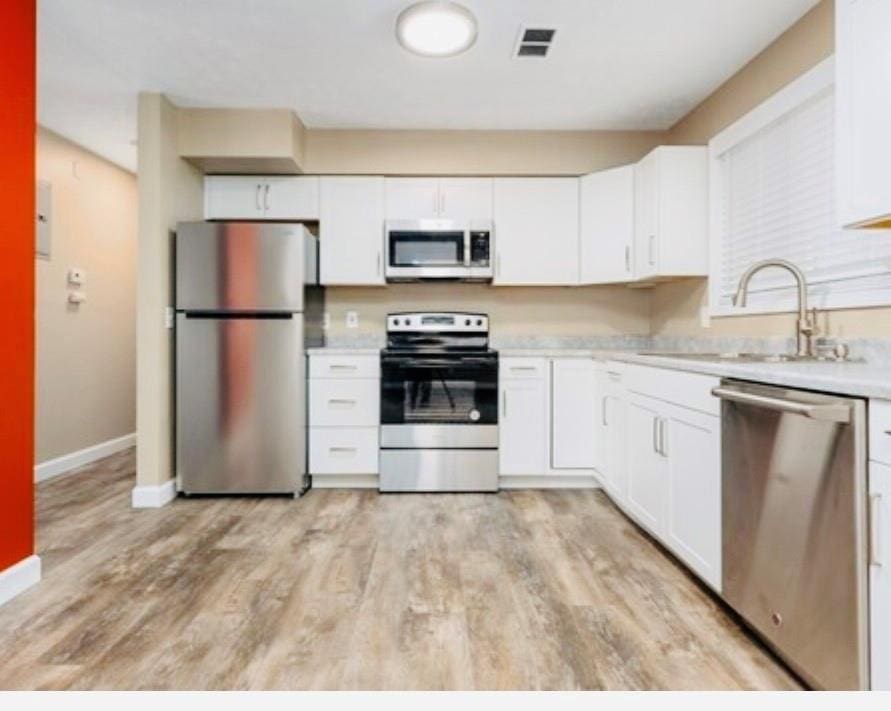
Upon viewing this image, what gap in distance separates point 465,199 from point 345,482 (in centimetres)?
205

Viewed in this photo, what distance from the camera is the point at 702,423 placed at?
Result: 6.70 ft

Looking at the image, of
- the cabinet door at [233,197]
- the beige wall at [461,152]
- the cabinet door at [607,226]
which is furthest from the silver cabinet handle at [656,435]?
the cabinet door at [233,197]

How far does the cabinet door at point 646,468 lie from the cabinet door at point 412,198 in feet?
6.12

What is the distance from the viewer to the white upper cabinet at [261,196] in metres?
3.78

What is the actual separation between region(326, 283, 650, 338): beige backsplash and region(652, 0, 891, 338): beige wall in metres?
0.24

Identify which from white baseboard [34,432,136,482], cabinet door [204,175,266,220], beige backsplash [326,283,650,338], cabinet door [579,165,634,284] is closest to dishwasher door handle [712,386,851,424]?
cabinet door [579,165,634,284]

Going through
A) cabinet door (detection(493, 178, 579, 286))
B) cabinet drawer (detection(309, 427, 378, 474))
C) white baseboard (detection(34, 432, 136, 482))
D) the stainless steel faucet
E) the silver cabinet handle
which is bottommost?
white baseboard (detection(34, 432, 136, 482))

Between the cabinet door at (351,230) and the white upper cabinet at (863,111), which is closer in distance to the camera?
the white upper cabinet at (863,111)

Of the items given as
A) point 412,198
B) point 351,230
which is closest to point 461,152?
point 412,198

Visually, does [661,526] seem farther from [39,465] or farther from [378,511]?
[39,465]

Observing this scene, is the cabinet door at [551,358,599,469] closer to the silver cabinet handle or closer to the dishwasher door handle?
the silver cabinet handle

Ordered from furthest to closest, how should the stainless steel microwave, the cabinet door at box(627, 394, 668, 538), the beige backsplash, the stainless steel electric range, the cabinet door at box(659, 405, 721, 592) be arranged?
the beige backsplash, the stainless steel microwave, the stainless steel electric range, the cabinet door at box(627, 394, 668, 538), the cabinet door at box(659, 405, 721, 592)

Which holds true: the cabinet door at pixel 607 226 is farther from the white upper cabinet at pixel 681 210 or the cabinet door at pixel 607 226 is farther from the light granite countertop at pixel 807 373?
the light granite countertop at pixel 807 373

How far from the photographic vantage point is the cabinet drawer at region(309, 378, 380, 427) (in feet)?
11.5
